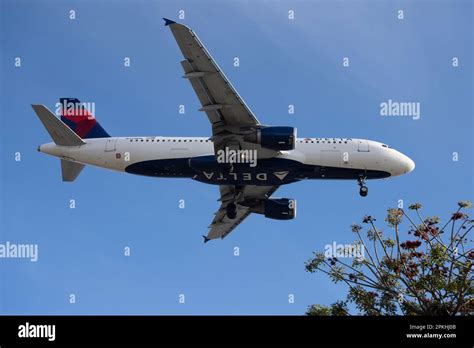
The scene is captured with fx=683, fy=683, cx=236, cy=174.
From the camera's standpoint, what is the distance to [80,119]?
55594 millimetres

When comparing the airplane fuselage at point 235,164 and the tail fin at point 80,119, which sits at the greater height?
the tail fin at point 80,119

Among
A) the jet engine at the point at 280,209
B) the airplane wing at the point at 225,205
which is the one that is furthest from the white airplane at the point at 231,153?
the jet engine at the point at 280,209

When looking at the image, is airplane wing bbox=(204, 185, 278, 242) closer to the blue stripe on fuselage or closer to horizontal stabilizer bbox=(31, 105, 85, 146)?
the blue stripe on fuselage

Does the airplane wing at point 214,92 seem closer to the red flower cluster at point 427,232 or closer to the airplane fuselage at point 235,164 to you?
the airplane fuselage at point 235,164

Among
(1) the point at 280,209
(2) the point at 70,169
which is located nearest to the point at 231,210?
(1) the point at 280,209

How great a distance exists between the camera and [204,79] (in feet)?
145

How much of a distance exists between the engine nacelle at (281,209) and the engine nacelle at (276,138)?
35.4 ft

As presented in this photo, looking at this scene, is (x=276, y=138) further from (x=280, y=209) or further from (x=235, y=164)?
(x=280, y=209)

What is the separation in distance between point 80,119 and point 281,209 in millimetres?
18060

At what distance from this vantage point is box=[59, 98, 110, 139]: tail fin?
179 feet

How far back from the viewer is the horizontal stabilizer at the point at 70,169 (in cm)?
5272
